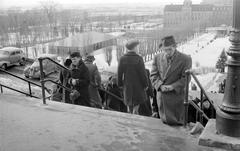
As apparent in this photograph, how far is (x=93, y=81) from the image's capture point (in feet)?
18.0

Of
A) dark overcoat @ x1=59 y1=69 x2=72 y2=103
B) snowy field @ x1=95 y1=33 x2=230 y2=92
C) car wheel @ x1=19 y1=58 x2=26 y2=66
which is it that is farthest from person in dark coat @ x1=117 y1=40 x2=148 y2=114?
snowy field @ x1=95 y1=33 x2=230 y2=92

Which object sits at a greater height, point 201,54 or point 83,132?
point 83,132

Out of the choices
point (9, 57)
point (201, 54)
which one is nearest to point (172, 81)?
point (9, 57)

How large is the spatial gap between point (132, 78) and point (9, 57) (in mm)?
16228

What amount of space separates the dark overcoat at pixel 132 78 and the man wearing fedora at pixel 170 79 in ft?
1.35

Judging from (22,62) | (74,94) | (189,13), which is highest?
(189,13)

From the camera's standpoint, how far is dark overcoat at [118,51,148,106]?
4602 mm

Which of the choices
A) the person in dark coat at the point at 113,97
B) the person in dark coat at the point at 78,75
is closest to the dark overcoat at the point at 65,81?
the person in dark coat at the point at 78,75

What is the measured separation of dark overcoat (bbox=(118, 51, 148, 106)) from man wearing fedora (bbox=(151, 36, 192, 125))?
410 mm

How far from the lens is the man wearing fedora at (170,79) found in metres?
3.97

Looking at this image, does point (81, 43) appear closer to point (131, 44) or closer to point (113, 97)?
point (113, 97)

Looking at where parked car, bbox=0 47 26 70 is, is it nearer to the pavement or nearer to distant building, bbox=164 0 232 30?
the pavement

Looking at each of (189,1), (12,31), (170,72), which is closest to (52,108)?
(170,72)

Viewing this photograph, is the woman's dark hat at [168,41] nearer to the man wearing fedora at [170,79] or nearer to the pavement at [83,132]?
the man wearing fedora at [170,79]
